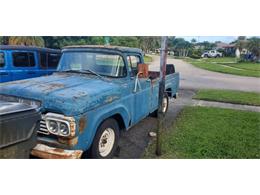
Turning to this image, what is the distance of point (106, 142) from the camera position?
3.65 meters

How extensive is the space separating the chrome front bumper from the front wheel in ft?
1.38

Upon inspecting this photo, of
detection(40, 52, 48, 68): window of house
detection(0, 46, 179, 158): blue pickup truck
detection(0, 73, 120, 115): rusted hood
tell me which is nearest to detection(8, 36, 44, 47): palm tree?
detection(40, 52, 48, 68): window of house

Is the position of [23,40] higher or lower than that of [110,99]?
higher

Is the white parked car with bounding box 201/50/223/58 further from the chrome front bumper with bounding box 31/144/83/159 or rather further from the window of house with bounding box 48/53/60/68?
the chrome front bumper with bounding box 31/144/83/159

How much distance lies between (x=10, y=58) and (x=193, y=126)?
215 inches

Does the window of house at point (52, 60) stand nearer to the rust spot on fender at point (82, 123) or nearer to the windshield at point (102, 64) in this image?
the windshield at point (102, 64)

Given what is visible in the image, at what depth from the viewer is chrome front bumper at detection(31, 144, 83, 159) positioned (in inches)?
112

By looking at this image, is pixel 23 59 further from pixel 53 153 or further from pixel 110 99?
pixel 53 153

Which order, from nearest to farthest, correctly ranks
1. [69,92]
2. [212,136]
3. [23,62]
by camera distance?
[69,92] → [212,136] → [23,62]

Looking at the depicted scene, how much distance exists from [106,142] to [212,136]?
2.38m

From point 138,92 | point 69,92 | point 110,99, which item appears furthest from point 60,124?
point 138,92

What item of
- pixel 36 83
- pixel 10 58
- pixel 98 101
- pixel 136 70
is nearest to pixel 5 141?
pixel 98 101

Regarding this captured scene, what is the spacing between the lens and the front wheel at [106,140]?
3.32 meters

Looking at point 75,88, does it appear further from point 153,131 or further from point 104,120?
point 153,131
